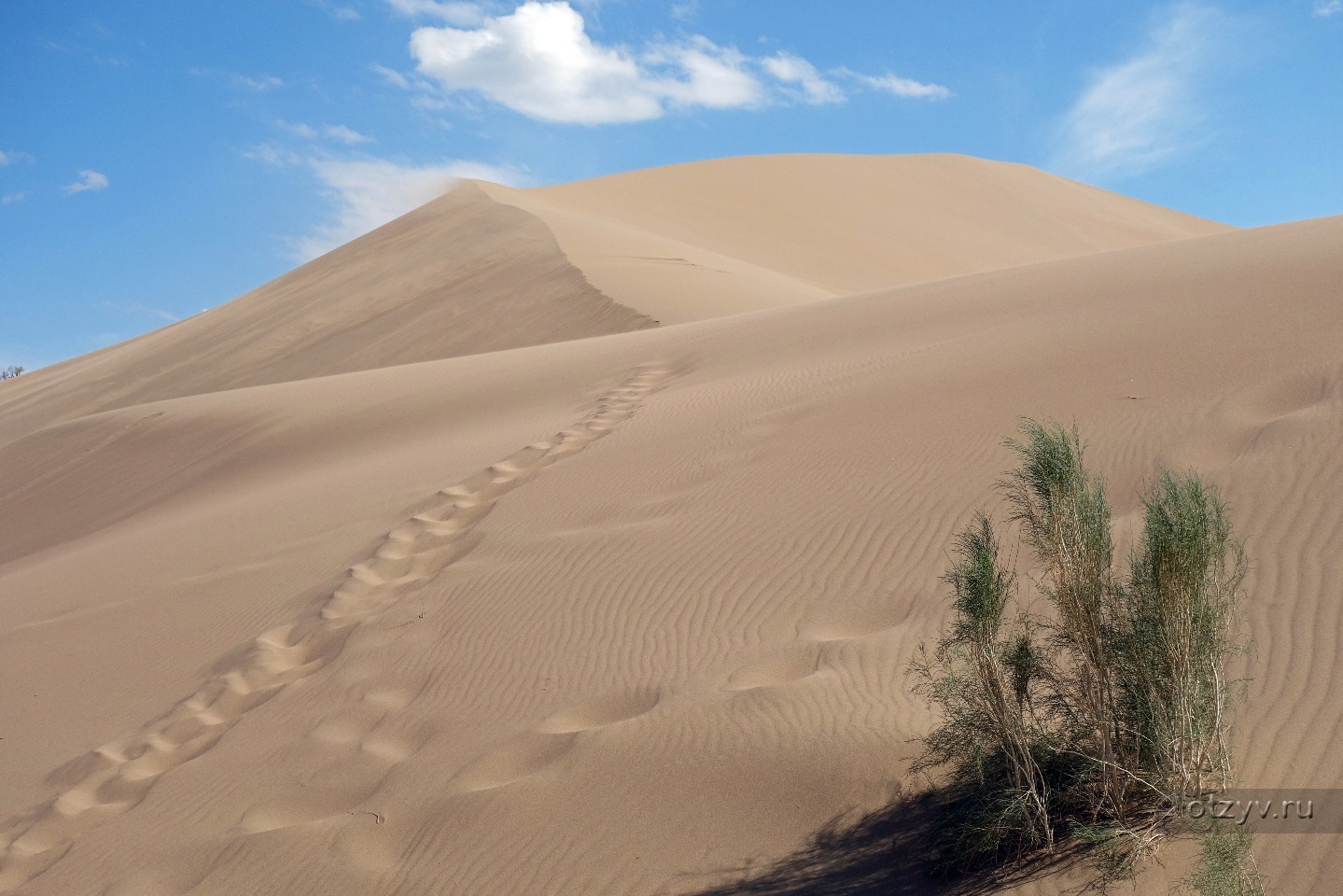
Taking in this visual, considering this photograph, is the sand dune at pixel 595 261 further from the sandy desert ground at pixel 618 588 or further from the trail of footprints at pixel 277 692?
the trail of footprints at pixel 277 692

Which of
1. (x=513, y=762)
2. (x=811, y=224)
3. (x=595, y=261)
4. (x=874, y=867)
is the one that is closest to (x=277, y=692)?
(x=513, y=762)

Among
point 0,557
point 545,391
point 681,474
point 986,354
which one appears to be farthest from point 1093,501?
point 0,557

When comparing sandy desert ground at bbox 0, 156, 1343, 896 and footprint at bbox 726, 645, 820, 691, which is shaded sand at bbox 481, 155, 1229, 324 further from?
footprint at bbox 726, 645, 820, 691

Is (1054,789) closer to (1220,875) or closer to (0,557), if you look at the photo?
(1220,875)

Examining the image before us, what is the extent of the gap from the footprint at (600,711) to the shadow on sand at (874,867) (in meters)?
1.35

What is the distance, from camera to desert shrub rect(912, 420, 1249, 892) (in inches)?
141

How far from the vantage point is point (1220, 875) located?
10.1 ft

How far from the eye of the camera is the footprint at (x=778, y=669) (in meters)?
5.18

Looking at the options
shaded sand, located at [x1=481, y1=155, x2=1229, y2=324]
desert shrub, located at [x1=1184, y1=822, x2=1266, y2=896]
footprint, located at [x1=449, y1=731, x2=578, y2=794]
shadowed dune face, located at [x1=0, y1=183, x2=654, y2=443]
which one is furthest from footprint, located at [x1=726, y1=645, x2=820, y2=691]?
shadowed dune face, located at [x1=0, y1=183, x2=654, y2=443]

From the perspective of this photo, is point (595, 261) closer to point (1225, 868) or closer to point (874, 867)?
point (874, 867)

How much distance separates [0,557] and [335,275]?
2364 cm

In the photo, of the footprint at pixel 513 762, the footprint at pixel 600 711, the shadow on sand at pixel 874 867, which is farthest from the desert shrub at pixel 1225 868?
the footprint at pixel 513 762

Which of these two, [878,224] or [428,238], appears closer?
[428,238]

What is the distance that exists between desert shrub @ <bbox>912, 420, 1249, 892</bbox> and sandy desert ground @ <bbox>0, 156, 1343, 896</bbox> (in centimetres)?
22
